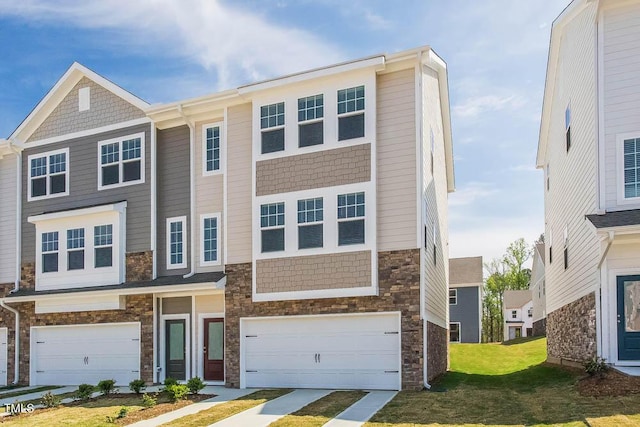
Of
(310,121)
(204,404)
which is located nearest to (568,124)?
(310,121)

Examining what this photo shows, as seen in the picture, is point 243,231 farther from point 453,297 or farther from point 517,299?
point 517,299

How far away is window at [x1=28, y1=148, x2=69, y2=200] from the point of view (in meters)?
19.9

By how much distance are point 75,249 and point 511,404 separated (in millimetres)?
14461

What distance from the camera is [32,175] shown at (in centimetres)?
2053

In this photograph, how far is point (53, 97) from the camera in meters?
20.3

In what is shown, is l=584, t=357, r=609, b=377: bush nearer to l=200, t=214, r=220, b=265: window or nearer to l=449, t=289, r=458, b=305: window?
l=200, t=214, r=220, b=265: window

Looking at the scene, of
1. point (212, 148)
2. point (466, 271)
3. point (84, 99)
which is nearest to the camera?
point (212, 148)

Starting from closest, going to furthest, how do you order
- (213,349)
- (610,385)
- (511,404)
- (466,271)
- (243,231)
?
(610,385), (511,404), (243,231), (213,349), (466,271)

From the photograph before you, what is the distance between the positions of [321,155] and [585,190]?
22.1ft

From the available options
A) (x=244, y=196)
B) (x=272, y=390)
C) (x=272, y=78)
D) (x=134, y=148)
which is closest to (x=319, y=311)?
(x=272, y=390)

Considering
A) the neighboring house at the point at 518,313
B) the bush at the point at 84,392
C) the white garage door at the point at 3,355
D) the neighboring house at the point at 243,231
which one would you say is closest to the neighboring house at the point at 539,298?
the neighboring house at the point at 518,313

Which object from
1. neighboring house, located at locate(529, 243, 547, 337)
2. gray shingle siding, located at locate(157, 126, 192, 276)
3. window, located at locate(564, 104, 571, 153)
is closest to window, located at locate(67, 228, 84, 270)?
gray shingle siding, located at locate(157, 126, 192, 276)

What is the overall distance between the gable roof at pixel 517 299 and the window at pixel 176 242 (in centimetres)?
4053

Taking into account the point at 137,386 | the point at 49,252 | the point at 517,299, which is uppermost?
the point at 49,252
